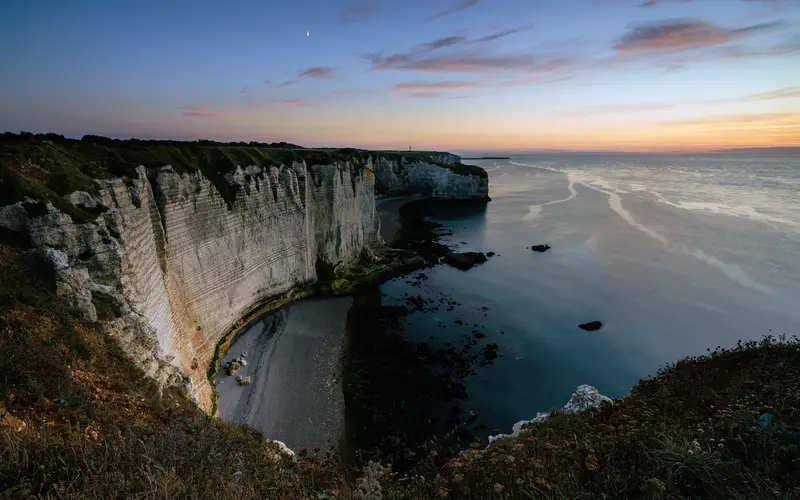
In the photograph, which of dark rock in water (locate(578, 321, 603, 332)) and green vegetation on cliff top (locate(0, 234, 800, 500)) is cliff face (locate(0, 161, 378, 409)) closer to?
green vegetation on cliff top (locate(0, 234, 800, 500))

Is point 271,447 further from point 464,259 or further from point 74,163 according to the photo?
point 464,259

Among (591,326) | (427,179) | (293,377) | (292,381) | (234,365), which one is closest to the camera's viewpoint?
(292,381)

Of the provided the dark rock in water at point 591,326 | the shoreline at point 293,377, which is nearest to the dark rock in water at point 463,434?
the shoreline at point 293,377

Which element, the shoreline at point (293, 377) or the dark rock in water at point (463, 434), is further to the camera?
the dark rock in water at point (463, 434)

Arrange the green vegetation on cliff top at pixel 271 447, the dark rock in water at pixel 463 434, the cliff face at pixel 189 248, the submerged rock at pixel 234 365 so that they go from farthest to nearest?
the submerged rock at pixel 234 365
the dark rock in water at pixel 463 434
the cliff face at pixel 189 248
the green vegetation on cliff top at pixel 271 447

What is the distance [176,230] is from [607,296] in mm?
34476

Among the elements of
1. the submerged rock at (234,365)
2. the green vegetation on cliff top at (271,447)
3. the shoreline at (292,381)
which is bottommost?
the shoreline at (292,381)

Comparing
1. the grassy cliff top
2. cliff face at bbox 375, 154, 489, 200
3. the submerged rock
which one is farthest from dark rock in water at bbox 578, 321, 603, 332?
cliff face at bbox 375, 154, 489, 200

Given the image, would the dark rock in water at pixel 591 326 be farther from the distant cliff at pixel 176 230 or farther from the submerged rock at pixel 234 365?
the submerged rock at pixel 234 365

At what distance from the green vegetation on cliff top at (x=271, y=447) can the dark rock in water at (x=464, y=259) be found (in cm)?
3140

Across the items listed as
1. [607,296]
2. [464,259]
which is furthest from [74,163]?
[607,296]

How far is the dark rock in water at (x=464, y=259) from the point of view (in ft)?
135

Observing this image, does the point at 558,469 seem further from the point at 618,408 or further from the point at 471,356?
the point at 471,356

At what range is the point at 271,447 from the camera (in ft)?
26.5
